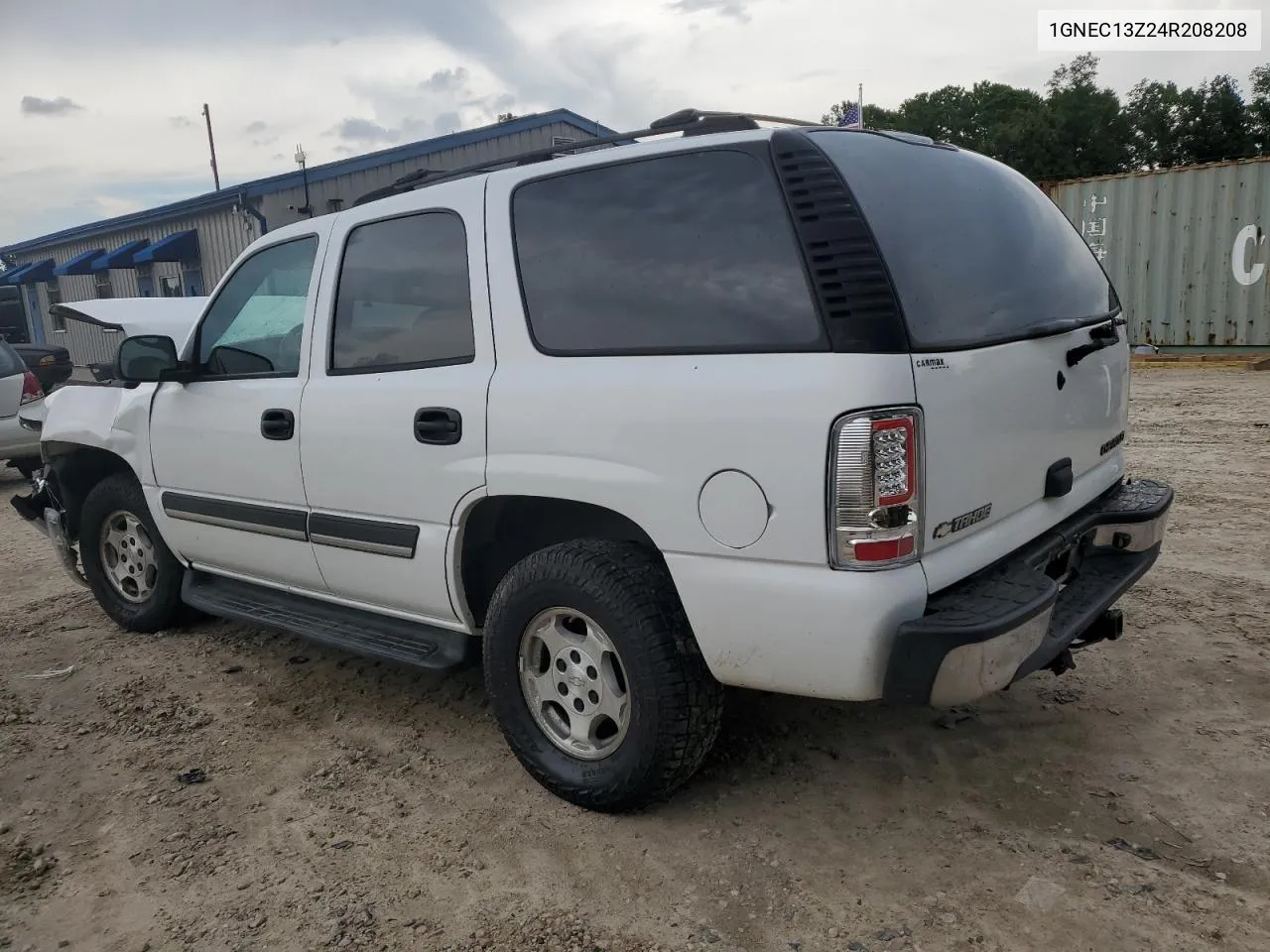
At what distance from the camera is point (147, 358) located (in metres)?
3.90

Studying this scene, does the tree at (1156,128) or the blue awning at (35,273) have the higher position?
the tree at (1156,128)

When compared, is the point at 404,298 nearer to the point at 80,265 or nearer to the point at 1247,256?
the point at 1247,256

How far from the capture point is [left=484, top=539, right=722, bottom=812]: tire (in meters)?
2.60

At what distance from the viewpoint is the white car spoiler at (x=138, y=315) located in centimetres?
496

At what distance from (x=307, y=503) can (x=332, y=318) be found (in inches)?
27.3

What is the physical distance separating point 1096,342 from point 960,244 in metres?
0.70

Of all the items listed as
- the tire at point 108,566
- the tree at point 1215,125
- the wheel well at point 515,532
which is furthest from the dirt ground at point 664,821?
the tree at point 1215,125

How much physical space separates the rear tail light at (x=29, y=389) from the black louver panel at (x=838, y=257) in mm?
8804

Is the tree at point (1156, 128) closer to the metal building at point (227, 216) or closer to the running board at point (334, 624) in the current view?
the metal building at point (227, 216)

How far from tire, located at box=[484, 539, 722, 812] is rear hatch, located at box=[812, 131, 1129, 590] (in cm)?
73

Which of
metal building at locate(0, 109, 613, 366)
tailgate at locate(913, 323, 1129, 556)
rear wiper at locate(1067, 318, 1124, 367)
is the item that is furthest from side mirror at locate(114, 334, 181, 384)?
metal building at locate(0, 109, 613, 366)

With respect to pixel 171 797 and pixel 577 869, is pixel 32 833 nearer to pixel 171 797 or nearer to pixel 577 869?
pixel 171 797

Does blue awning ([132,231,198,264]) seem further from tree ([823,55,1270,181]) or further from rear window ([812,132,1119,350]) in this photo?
tree ([823,55,1270,181])

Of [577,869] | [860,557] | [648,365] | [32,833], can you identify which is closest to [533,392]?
[648,365]
